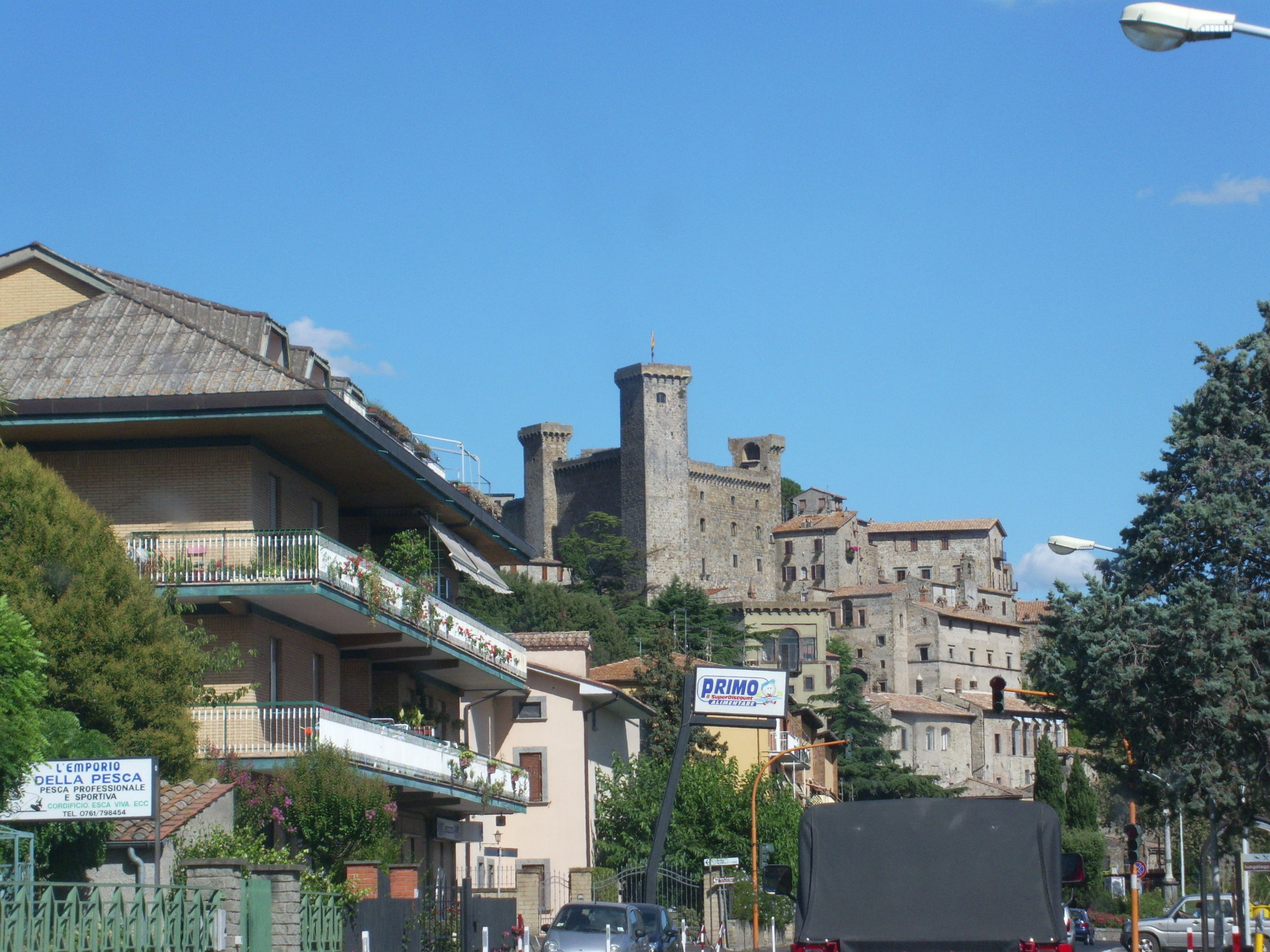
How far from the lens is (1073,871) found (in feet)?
43.4

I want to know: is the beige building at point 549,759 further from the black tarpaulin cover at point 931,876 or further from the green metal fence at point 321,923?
the black tarpaulin cover at point 931,876

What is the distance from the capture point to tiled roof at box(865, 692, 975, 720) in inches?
4899

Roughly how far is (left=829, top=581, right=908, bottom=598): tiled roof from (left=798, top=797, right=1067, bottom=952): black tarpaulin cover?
130741 millimetres

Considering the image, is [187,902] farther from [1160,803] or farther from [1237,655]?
[1160,803]

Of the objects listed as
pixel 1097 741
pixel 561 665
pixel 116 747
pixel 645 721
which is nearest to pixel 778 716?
pixel 561 665

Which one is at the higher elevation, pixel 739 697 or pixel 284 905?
pixel 739 697

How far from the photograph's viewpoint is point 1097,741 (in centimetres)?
2875

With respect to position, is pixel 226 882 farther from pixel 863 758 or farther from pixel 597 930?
pixel 863 758

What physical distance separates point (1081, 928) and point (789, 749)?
13968 millimetres

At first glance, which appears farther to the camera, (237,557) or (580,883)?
(580,883)

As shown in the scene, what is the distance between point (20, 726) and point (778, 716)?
1302 inches

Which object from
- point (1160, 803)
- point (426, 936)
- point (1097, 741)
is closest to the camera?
point (426, 936)

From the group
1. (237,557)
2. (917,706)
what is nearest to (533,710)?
(237,557)

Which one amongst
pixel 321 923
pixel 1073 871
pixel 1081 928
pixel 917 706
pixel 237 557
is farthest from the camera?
pixel 917 706
